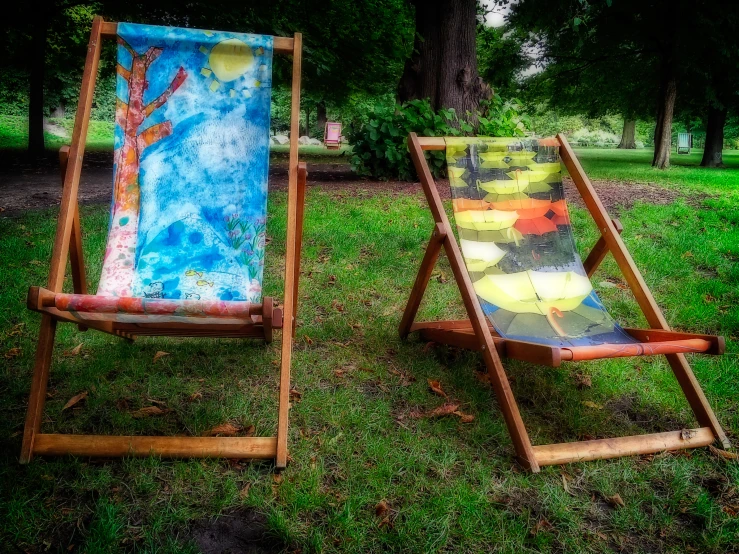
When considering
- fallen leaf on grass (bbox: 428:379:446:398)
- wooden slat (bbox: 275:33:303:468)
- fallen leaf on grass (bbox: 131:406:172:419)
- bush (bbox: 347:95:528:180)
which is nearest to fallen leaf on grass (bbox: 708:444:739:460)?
fallen leaf on grass (bbox: 428:379:446:398)

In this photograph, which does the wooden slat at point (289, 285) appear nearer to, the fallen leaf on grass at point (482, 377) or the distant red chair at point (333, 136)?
the fallen leaf on grass at point (482, 377)

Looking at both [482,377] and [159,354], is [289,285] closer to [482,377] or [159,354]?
[159,354]

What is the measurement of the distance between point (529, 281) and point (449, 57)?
555 centimetres

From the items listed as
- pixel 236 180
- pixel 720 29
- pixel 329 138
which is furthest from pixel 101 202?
pixel 329 138

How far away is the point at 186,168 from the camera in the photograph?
8.77ft

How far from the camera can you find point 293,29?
7918mm

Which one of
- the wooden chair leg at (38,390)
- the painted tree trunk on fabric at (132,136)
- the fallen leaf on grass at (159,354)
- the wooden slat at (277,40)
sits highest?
the wooden slat at (277,40)

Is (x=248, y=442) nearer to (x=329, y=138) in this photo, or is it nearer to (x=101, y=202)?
(x=101, y=202)

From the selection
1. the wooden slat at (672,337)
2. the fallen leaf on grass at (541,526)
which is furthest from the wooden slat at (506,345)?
the wooden slat at (672,337)

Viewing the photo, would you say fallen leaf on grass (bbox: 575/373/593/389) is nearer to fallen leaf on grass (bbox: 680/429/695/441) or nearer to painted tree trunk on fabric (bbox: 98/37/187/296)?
fallen leaf on grass (bbox: 680/429/695/441)

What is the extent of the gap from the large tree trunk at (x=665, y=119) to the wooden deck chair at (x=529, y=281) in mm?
10928

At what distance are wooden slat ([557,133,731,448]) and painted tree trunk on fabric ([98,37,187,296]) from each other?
80.9 inches

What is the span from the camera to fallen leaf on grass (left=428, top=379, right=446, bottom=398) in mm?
2596

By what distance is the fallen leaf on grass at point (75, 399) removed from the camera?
7.63 feet
